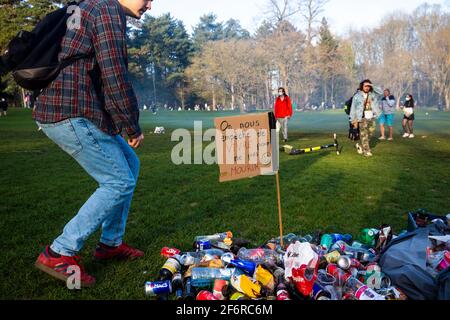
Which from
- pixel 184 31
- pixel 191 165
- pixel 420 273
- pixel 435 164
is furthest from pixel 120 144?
pixel 184 31

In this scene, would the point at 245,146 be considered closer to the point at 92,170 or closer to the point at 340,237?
the point at 340,237

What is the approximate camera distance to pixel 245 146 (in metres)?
4.02

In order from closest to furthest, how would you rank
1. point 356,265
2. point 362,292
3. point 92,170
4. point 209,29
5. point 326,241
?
1. point 362,292
2. point 92,170
3. point 356,265
4. point 326,241
5. point 209,29

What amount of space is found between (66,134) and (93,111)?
0.93 feet

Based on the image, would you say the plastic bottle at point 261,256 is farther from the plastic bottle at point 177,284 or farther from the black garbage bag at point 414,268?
the black garbage bag at point 414,268

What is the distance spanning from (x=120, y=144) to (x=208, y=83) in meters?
57.8

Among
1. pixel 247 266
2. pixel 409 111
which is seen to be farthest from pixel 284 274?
pixel 409 111

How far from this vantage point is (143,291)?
10.3 ft

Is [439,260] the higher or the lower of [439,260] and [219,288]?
the higher

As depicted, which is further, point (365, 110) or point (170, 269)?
point (365, 110)

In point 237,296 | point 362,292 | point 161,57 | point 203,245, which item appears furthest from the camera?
point 161,57

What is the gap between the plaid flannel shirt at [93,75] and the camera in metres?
2.93

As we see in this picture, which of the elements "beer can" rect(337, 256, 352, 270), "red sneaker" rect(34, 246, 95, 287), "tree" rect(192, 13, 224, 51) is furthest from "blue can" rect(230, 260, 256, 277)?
"tree" rect(192, 13, 224, 51)

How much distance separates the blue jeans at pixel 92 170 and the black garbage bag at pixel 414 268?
2.39 meters
